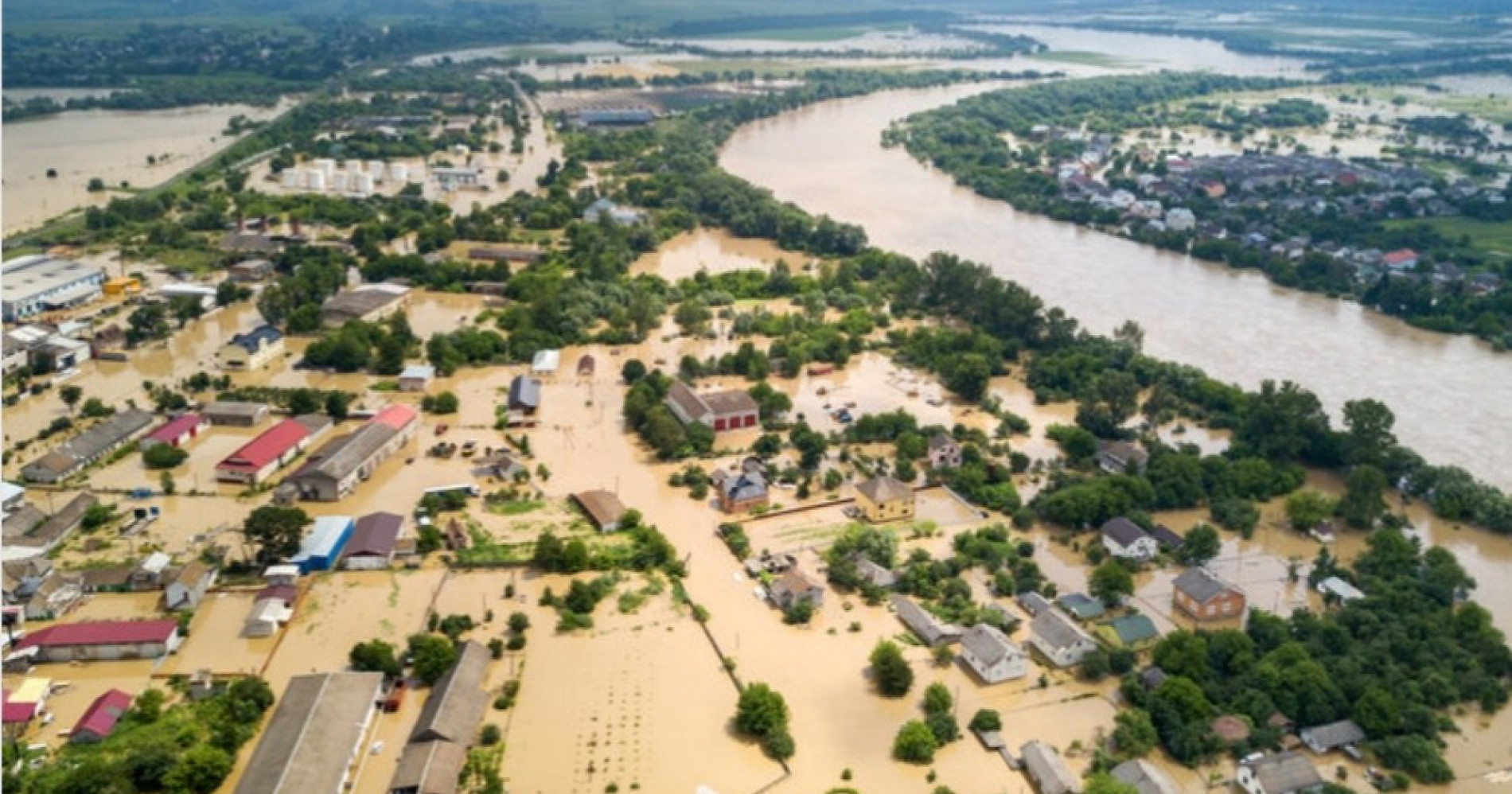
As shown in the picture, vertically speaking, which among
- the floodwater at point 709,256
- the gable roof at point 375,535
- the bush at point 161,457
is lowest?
the floodwater at point 709,256

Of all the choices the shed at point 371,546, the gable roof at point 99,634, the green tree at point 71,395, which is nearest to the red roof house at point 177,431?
the green tree at point 71,395

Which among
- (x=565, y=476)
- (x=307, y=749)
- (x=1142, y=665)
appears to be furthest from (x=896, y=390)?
(x=307, y=749)

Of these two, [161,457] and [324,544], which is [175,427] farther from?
[324,544]

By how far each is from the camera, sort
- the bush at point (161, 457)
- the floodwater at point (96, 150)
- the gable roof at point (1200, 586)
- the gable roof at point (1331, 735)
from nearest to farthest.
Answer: the gable roof at point (1331, 735) < the gable roof at point (1200, 586) < the bush at point (161, 457) < the floodwater at point (96, 150)

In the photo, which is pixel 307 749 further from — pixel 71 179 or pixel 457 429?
pixel 71 179

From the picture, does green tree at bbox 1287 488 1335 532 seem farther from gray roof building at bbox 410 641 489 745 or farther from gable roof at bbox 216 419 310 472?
gable roof at bbox 216 419 310 472

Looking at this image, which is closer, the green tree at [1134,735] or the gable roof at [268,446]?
the green tree at [1134,735]

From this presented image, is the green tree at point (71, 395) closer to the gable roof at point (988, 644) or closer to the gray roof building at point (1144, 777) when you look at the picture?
the gable roof at point (988, 644)
